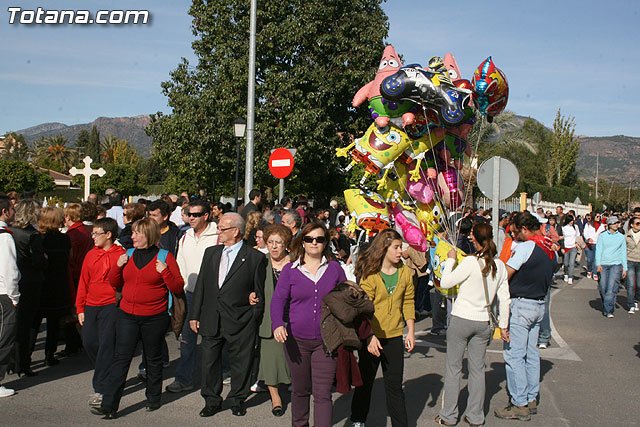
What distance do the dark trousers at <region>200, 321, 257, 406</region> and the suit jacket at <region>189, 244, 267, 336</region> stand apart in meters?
0.07

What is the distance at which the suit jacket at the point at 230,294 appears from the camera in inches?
235

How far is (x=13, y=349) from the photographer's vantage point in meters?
7.12

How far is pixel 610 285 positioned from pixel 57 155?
329ft

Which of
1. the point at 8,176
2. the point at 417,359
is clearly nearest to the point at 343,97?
the point at 417,359

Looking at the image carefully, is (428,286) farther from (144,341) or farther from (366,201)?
(144,341)

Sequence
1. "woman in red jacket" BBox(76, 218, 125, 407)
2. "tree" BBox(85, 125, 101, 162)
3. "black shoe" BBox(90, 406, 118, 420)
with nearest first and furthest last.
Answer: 1. "black shoe" BBox(90, 406, 118, 420)
2. "woman in red jacket" BBox(76, 218, 125, 407)
3. "tree" BBox(85, 125, 101, 162)

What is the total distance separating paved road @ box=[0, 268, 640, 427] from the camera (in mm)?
5891

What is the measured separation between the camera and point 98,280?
21.0 feet

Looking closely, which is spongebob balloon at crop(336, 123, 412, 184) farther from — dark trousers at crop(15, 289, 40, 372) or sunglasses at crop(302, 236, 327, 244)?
sunglasses at crop(302, 236, 327, 244)

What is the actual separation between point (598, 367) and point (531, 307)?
2776 millimetres

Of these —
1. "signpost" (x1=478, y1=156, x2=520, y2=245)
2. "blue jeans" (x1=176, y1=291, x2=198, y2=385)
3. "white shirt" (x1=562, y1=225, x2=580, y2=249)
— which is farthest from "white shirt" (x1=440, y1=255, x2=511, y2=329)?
"white shirt" (x1=562, y1=225, x2=580, y2=249)

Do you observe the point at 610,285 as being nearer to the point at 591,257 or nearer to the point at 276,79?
the point at 591,257

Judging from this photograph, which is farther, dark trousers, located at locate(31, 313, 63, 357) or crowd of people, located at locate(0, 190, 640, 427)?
dark trousers, located at locate(31, 313, 63, 357)

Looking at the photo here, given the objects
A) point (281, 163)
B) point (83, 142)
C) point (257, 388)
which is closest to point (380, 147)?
point (281, 163)
